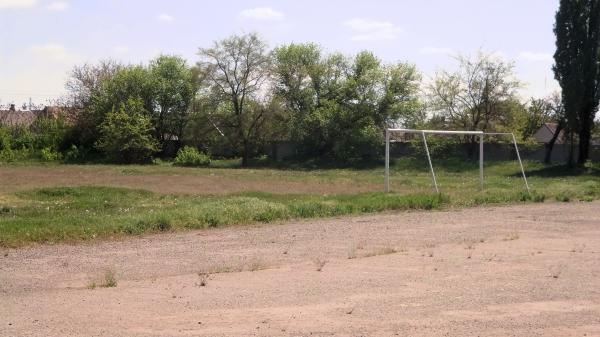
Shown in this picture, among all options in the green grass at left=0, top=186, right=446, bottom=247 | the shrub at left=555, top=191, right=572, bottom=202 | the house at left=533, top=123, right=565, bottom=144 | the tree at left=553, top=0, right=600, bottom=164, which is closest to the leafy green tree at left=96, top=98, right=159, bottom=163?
the tree at left=553, top=0, right=600, bottom=164

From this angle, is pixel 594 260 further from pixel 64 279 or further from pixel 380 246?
pixel 64 279

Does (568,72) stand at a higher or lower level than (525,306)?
higher

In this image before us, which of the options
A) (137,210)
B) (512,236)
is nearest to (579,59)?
(512,236)

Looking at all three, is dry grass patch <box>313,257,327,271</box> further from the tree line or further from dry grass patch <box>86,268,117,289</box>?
the tree line

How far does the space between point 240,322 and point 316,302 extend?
133 cm

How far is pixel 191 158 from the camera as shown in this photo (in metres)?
57.6

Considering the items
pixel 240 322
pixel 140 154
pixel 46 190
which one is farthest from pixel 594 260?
pixel 140 154

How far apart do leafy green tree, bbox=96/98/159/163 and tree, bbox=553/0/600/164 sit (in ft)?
104

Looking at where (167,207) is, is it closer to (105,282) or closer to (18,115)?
(105,282)

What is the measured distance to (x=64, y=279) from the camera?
10.5m

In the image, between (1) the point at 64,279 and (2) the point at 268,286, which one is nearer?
(2) the point at 268,286

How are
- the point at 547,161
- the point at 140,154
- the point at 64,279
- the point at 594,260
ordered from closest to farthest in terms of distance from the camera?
1. the point at 64,279
2. the point at 594,260
3. the point at 547,161
4. the point at 140,154

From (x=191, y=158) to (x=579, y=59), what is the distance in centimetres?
2975

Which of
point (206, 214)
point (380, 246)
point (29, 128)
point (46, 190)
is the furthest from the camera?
point (29, 128)
